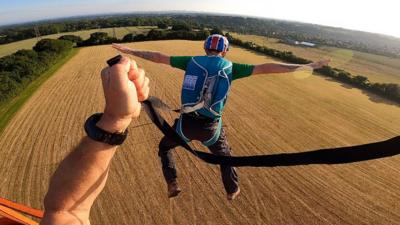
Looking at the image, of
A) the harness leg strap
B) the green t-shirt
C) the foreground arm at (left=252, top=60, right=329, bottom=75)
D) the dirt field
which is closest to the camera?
the foreground arm at (left=252, top=60, right=329, bottom=75)

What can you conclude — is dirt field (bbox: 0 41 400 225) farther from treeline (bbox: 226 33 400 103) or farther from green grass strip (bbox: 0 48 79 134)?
treeline (bbox: 226 33 400 103)

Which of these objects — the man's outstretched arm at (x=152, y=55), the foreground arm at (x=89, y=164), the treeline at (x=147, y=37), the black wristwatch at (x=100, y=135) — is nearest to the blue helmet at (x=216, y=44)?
the man's outstretched arm at (x=152, y=55)

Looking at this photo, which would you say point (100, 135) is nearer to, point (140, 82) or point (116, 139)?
point (116, 139)

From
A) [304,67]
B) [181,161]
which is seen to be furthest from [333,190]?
[304,67]

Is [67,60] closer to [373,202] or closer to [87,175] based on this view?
[373,202]

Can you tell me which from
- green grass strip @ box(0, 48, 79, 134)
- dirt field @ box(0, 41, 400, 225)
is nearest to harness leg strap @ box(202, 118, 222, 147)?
dirt field @ box(0, 41, 400, 225)

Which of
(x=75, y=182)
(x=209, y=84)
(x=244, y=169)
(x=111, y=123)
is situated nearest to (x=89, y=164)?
(x=75, y=182)
